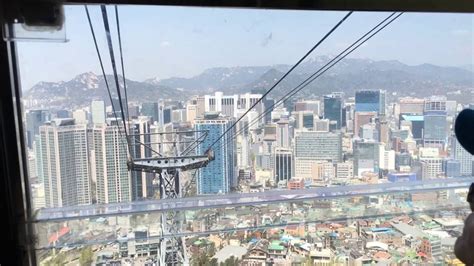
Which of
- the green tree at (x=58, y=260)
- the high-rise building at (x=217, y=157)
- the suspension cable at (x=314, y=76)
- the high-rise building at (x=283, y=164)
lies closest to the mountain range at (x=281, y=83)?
the suspension cable at (x=314, y=76)

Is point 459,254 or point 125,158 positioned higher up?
point 125,158

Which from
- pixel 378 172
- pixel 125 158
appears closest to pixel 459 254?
pixel 378 172

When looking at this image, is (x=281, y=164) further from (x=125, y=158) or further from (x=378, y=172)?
(x=125, y=158)

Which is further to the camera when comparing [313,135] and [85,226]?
[313,135]

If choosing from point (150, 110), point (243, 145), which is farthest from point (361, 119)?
point (150, 110)

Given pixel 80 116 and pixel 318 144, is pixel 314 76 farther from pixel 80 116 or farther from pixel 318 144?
pixel 80 116

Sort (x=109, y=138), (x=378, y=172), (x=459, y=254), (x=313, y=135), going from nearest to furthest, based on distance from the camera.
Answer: (x=459, y=254) → (x=109, y=138) → (x=313, y=135) → (x=378, y=172)

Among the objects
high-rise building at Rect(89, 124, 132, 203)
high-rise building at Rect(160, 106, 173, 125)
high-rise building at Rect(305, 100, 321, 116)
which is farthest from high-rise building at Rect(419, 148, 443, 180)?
high-rise building at Rect(89, 124, 132, 203)
